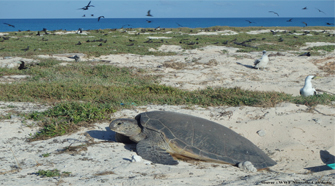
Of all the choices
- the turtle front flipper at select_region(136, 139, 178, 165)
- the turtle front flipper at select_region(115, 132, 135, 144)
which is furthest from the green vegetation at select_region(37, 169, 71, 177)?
the turtle front flipper at select_region(115, 132, 135, 144)

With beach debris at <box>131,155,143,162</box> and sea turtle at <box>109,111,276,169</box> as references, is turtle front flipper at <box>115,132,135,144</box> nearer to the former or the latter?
sea turtle at <box>109,111,276,169</box>

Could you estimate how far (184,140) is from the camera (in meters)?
4.58

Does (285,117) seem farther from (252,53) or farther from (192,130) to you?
(252,53)

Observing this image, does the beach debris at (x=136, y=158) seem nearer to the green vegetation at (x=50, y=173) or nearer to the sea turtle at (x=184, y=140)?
the sea turtle at (x=184, y=140)

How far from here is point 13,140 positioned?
4.98 metres

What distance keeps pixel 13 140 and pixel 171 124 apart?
2.85m

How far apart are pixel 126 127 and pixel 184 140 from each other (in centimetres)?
102

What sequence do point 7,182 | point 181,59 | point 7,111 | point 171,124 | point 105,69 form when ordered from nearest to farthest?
1. point 7,182
2. point 171,124
3. point 7,111
4. point 105,69
5. point 181,59

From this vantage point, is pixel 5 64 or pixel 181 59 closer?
pixel 5 64

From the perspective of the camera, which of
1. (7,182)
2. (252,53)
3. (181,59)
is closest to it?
(7,182)

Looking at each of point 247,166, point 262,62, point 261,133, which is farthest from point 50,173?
point 262,62

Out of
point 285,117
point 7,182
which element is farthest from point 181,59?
point 7,182

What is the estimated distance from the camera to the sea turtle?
176 inches

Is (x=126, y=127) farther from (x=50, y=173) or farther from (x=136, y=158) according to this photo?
(x=50, y=173)
